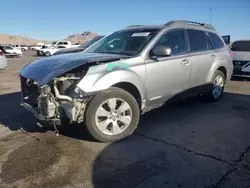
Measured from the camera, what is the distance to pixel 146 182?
2572 millimetres

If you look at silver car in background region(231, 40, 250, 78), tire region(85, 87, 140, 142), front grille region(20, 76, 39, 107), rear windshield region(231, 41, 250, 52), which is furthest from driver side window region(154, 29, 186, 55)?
rear windshield region(231, 41, 250, 52)

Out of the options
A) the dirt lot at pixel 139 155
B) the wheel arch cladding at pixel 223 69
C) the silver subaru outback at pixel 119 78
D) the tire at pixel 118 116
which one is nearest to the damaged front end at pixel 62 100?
the silver subaru outback at pixel 119 78

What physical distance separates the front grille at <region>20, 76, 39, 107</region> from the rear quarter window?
4219 mm

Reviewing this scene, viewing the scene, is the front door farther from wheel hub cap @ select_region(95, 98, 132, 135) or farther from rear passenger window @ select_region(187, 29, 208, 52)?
wheel hub cap @ select_region(95, 98, 132, 135)

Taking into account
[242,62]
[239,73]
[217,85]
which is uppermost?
[242,62]

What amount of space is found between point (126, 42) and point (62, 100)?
5.97 feet

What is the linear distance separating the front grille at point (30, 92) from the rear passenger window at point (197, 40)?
314cm

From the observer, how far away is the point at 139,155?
10.4 feet

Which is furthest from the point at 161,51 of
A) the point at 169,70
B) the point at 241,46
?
the point at 241,46

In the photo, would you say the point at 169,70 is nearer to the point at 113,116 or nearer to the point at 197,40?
the point at 197,40

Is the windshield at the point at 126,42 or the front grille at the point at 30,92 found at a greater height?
the windshield at the point at 126,42

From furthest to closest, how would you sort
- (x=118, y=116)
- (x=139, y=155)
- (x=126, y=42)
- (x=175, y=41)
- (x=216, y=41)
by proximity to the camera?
(x=216, y=41) < (x=175, y=41) < (x=126, y=42) < (x=118, y=116) < (x=139, y=155)

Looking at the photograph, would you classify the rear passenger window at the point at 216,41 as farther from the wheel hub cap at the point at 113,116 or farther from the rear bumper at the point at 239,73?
the rear bumper at the point at 239,73

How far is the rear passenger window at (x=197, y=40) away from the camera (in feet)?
15.9
